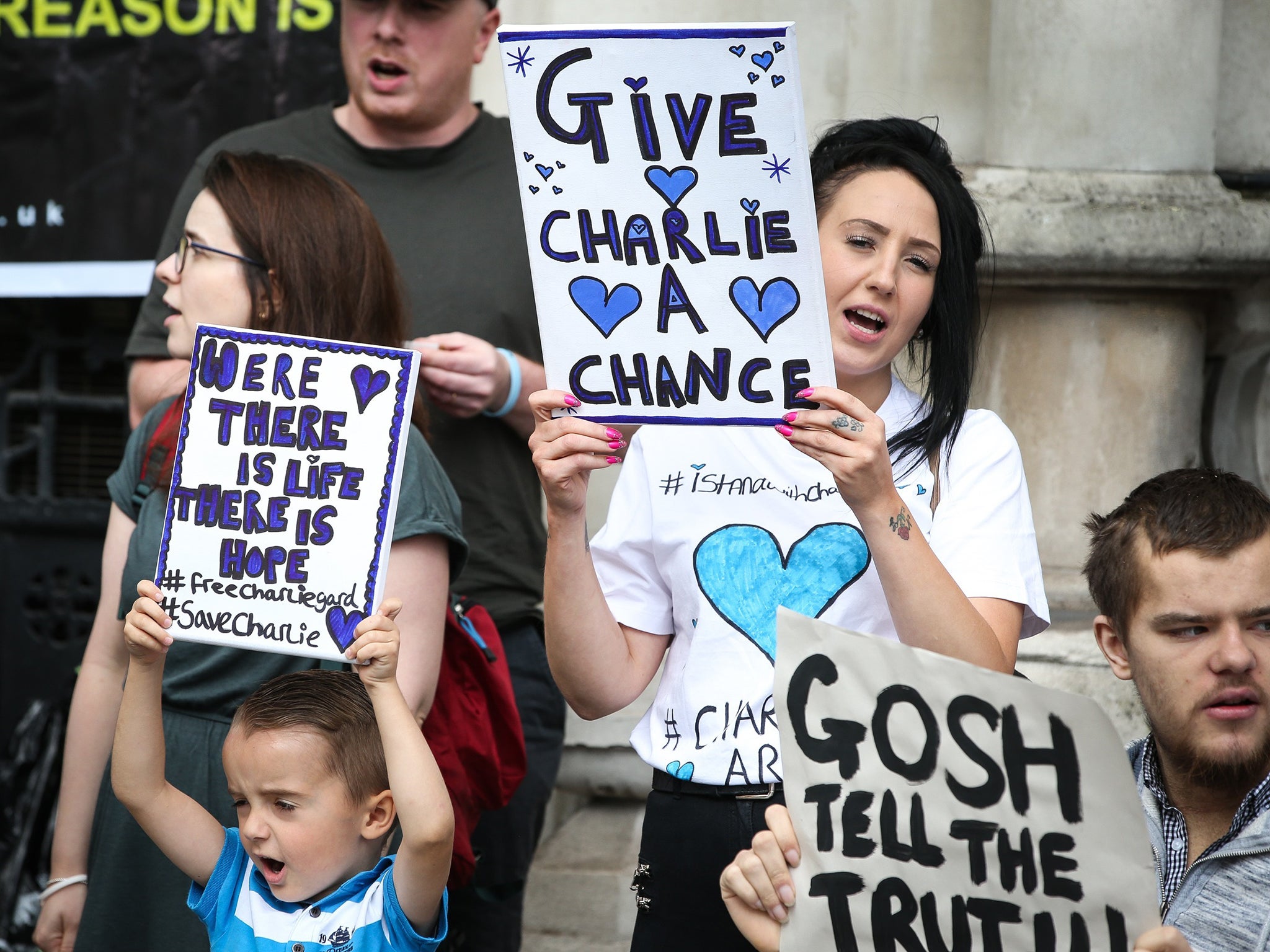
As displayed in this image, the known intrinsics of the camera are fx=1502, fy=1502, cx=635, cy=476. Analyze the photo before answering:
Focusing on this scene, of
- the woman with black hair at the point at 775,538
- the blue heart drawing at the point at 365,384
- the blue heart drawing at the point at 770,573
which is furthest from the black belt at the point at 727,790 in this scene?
the blue heart drawing at the point at 365,384

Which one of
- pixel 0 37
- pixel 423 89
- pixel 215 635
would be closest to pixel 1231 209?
pixel 423 89

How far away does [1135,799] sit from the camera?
1.75 meters

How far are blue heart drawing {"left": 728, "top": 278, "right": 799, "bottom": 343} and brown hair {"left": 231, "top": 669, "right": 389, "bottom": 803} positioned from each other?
33.2 inches

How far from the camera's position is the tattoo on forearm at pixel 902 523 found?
2014 mm

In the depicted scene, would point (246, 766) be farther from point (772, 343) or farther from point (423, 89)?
point (423, 89)

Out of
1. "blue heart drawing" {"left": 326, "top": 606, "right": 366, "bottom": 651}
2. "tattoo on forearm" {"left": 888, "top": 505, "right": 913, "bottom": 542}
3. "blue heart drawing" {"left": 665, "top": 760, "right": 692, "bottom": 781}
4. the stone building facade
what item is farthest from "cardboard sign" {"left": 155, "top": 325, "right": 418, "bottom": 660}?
the stone building facade

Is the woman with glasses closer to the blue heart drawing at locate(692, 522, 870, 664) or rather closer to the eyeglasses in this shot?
the eyeglasses

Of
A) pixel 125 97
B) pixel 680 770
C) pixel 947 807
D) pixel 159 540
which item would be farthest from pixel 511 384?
pixel 125 97

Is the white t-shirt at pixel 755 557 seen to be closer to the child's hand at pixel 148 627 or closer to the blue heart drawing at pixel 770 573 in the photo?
the blue heart drawing at pixel 770 573

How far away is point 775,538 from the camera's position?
2.20m

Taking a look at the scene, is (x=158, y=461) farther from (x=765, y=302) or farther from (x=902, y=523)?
(x=902, y=523)

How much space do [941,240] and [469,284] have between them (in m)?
1.36

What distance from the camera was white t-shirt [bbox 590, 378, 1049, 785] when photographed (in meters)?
2.15

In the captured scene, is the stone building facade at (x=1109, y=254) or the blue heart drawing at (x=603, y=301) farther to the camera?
the stone building facade at (x=1109, y=254)
